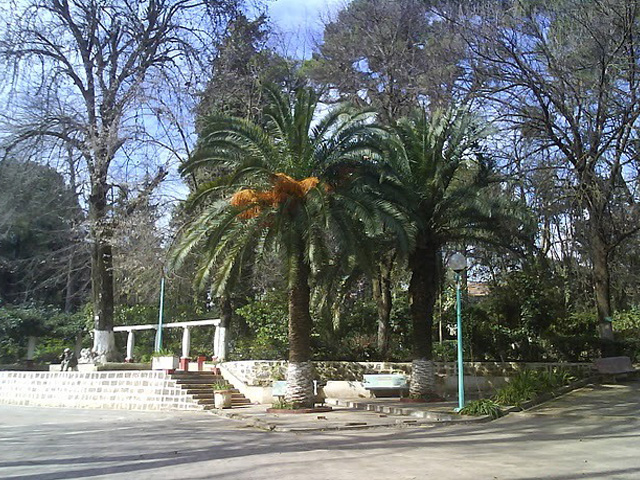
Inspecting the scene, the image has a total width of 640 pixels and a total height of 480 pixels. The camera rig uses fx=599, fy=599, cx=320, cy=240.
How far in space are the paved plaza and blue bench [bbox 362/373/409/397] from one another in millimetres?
3379

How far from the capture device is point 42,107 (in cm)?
2303

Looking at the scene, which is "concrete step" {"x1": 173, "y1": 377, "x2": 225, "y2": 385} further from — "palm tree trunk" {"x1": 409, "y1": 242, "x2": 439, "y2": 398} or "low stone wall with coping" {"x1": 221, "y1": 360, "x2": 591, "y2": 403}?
"palm tree trunk" {"x1": 409, "y1": 242, "x2": 439, "y2": 398}

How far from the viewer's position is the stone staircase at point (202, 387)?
64.8ft

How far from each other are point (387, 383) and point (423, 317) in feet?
8.30

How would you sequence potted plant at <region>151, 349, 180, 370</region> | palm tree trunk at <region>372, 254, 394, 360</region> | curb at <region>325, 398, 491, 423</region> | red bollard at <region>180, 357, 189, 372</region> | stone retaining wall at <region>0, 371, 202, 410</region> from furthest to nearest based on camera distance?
1. potted plant at <region>151, 349, 180, 370</region>
2. red bollard at <region>180, 357, 189, 372</region>
3. palm tree trunk at <region>372, 254, 394, 360</region>
4. stone retaining wall at <region>0, 371, 202, 410</region>
5. curb at <region>325, 398, 491, 423</region>

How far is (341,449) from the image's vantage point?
10.2 meters

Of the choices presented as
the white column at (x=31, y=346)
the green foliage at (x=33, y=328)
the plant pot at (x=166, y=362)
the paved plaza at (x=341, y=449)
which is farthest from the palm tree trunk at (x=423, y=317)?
the white column at (x=31, y=346)

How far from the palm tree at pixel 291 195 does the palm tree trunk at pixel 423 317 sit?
2759mm

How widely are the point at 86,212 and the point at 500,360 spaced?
1848 cm

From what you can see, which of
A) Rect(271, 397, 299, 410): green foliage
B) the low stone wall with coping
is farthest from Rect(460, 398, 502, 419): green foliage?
the low stone wall with coping

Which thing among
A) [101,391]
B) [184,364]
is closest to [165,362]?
[184,364]

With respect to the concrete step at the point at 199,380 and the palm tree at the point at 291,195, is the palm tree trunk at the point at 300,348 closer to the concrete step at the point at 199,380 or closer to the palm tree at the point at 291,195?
the palm tree at the point at 291,195

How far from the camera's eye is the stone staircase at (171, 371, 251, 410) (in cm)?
1977

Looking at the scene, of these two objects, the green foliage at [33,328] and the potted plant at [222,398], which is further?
the green foliage at [33,328]
